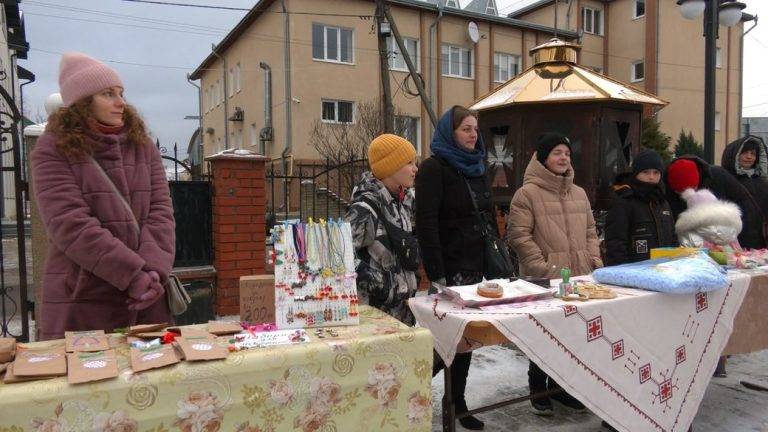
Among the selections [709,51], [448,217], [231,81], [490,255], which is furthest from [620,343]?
[231,81]

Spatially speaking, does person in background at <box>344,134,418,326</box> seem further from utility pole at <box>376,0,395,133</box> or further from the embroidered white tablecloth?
utility pole at <box>376,0,395,133</box>

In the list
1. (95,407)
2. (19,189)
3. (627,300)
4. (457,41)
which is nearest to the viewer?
(95,407)

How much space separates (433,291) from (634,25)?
78.8 ft

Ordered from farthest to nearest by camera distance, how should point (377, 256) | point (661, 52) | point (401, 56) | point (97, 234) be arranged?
point (661, 52), point (401, 56), point (377, 256), point (97, 234)

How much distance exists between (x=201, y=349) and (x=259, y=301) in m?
0.51

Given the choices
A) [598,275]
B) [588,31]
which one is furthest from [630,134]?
[588,31]

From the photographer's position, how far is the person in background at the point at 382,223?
2535mm

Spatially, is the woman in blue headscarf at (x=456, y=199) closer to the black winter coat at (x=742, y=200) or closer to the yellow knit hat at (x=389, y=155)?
the yellow knit hat at (x=389, y=155)

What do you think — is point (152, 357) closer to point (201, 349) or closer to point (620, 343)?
point (201, 349)

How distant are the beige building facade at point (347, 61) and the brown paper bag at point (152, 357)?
15.0 meters

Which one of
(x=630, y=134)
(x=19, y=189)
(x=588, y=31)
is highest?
(x=588, y=31)

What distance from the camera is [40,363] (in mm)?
1504

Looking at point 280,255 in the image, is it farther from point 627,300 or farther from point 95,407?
point 627,300

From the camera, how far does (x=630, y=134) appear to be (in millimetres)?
4871
